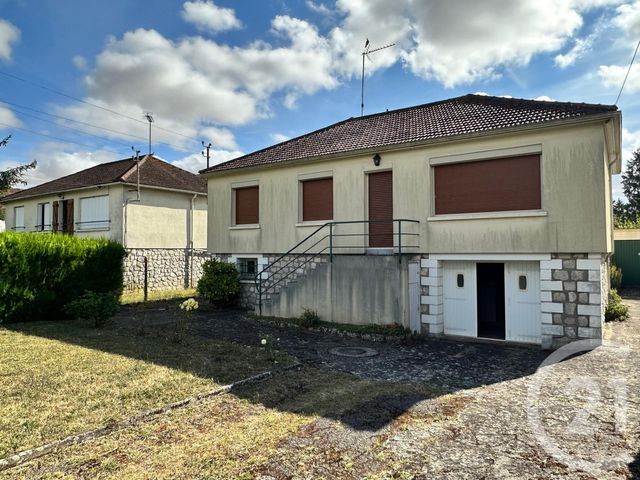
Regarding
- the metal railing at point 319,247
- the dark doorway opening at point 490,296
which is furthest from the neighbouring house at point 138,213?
the dark doorway opening at point 490,296

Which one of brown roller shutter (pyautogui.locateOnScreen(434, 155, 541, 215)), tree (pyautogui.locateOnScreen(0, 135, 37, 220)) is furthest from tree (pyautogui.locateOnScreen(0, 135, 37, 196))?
brown roller shutter (pyautogui.locateOnScreen(434, 155, 541, 215))

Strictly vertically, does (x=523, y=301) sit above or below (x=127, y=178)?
below

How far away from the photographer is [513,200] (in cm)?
1035

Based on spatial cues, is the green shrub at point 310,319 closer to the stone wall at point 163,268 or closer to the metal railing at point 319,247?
the metal railing at point 319,247

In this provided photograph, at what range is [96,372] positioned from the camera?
7.32m

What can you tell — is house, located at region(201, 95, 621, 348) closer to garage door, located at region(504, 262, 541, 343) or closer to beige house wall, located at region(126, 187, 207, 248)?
garage door, located at region(504, 262, 541, 343)

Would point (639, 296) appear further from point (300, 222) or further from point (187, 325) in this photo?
point (187, 325)

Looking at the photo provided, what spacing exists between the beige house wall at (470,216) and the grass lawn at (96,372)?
17.0ft

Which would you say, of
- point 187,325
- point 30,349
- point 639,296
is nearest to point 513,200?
point 187,325

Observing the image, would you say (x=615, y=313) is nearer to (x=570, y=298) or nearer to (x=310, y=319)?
(x=570, y=298)

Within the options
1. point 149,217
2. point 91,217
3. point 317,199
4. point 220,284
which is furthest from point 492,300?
point 91,217

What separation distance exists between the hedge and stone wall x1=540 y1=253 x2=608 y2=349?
13933 mm

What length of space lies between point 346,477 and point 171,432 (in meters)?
2.23
